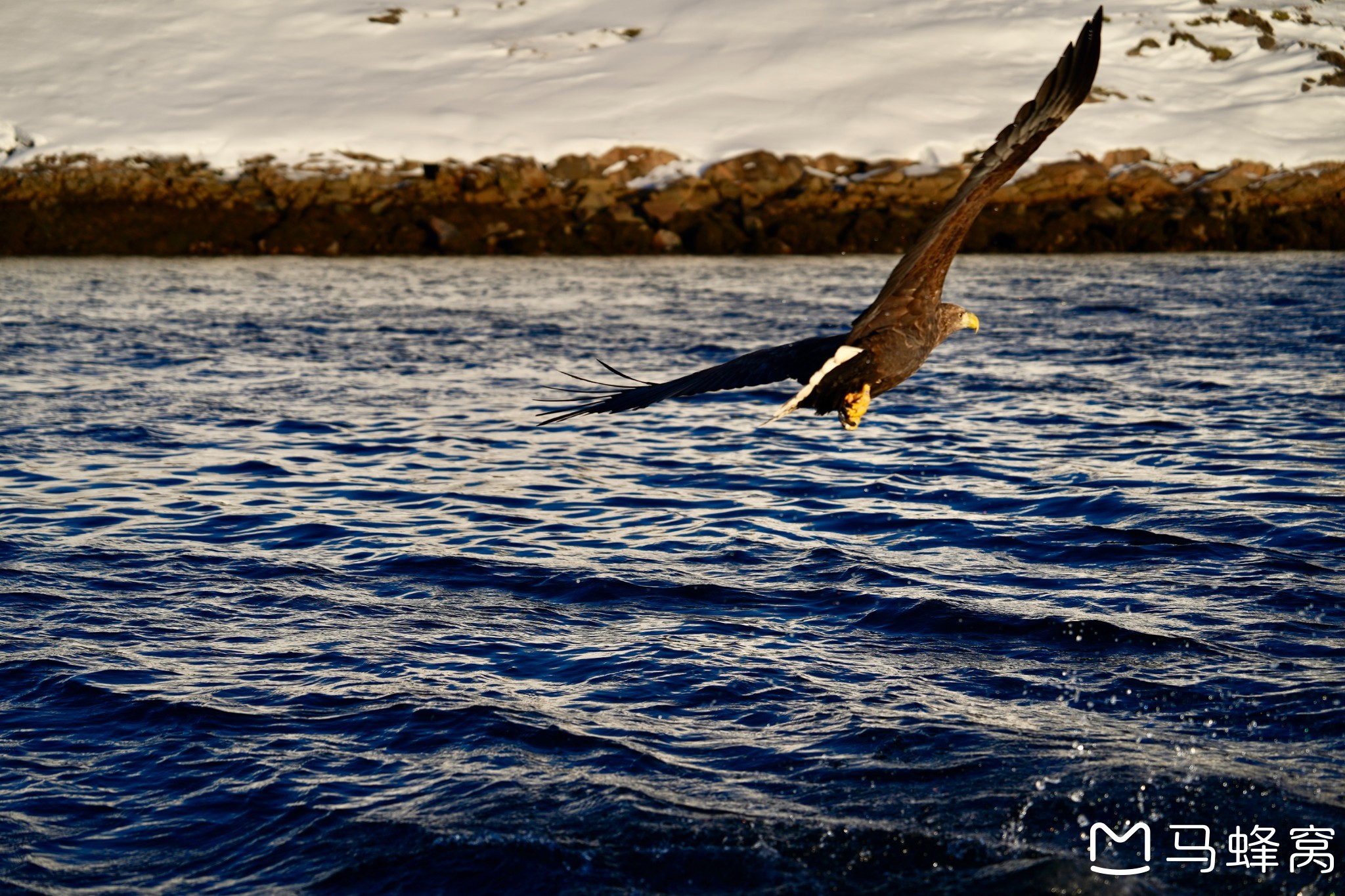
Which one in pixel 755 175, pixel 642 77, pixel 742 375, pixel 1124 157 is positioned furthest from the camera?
pixel 642 77

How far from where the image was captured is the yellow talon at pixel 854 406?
7.19 meters

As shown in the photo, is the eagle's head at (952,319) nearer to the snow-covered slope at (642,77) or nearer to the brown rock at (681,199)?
the brown rock at (681,199)

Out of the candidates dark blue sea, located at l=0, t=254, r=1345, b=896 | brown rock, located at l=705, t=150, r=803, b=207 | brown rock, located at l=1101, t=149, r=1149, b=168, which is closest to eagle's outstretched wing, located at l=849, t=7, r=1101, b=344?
dark blue sea, located at l=0, t=254, r=1345, b=896

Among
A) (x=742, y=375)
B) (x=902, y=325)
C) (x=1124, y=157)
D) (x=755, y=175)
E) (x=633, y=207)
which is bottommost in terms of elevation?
(x=742, y=375)

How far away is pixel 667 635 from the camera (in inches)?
299

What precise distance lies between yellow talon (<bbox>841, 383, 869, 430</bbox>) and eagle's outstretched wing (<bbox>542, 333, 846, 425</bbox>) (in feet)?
1.03

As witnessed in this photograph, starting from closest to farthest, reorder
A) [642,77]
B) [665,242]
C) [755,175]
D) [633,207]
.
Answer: [665,242] < [633,207] < [755,175] < [642,77]

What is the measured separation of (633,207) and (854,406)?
94.6 ft

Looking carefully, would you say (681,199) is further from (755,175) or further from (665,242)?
(755,175)

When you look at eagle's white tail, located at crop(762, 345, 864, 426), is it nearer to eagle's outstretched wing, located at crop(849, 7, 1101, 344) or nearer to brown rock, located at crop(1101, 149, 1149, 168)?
eagle's outstretched wing, located at crop(849, 7, 1101, 344)

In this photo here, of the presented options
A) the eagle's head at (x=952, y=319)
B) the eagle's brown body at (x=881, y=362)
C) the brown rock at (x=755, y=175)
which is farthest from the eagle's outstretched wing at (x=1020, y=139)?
the brown rock at (x=755, y=175)

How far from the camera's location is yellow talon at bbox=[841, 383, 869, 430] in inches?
283

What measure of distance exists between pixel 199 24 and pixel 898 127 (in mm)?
29778

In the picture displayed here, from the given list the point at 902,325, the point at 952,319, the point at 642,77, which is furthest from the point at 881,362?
the point at 642,77
